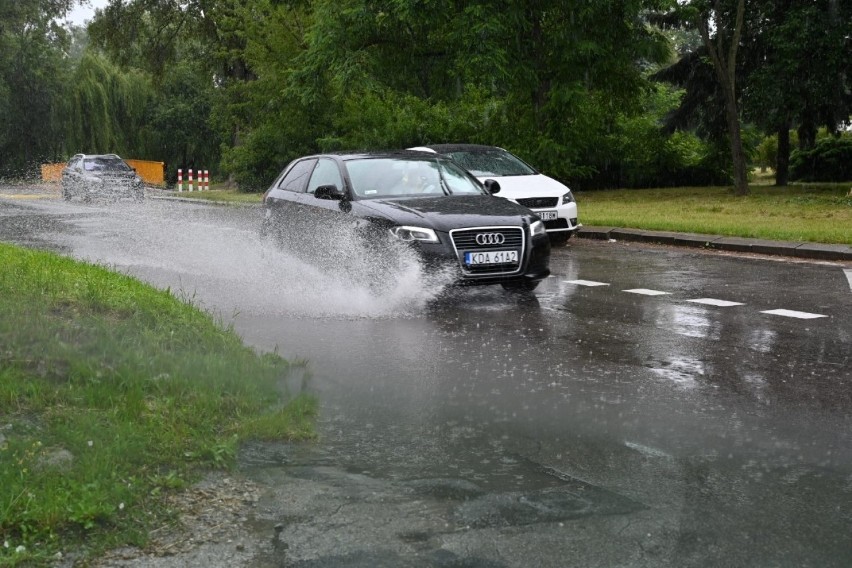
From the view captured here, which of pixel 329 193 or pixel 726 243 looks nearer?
pixel 329 193

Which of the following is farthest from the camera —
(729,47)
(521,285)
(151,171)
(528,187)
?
(151,171)

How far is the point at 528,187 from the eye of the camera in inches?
683

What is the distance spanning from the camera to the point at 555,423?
5.75 m

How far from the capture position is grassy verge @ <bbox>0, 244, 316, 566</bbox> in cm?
406

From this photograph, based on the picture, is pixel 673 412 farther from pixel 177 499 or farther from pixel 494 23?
pixel 494 23

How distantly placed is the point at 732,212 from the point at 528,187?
750cm

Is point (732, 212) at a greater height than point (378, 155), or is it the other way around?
point (378, 155)

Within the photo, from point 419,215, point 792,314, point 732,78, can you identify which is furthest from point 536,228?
point 732,78

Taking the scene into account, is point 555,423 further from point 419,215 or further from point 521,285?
point 521,285

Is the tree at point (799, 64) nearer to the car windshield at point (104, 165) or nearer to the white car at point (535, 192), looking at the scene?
the white car at point (535, 192)

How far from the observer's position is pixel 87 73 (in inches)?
2302

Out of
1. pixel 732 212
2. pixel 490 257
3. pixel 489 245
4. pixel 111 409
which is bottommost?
pixel 111 409

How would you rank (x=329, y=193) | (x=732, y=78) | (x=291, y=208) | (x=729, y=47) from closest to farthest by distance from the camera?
(x=329, y=193), (x=291, y=208), (x=732, y=78), (x=729, y=47)

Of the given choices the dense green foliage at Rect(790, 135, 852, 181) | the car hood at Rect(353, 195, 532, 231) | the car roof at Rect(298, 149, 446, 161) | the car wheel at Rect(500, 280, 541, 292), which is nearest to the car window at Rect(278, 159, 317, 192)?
the car roof at Rect(298, 149, 446, 161)
